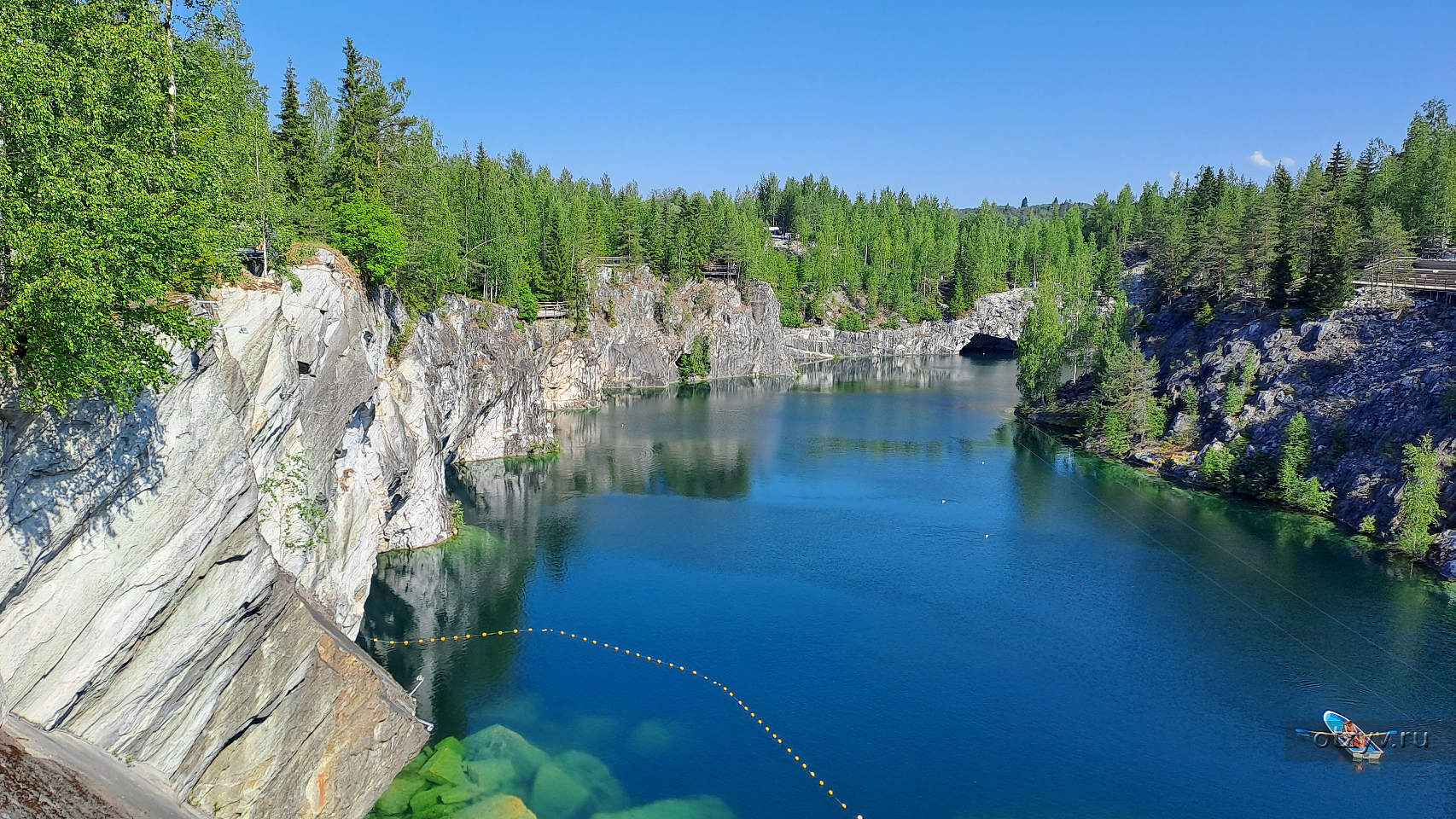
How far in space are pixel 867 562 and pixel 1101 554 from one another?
15179 mm

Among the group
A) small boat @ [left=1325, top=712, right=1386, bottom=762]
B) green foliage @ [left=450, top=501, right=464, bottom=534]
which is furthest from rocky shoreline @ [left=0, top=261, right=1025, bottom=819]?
small boat @ [left=1325, top=712, right=1386, bottom=762]

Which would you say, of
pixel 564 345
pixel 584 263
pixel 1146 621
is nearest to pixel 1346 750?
pixel 1146 621

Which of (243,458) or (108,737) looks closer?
(108,737)

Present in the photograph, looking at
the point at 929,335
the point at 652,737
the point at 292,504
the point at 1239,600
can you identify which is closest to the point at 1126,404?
the point at 1239,600

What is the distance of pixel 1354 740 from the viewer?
33.5 metres

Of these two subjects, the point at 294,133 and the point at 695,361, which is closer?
the point at 294,133

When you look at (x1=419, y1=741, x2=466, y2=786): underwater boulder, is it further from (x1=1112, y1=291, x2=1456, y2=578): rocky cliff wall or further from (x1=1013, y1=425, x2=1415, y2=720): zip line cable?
(x1=1112, y1=291, x2=1456, y2=578): rocky cliff wall

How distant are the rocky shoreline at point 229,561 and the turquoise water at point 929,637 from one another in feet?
23.5

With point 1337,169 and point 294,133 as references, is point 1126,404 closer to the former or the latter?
point 1337,169

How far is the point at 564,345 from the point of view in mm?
103438

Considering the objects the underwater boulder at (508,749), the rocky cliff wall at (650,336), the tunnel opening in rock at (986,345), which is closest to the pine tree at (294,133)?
the underwater boulder at (508,749)

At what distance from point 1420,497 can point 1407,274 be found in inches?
1216

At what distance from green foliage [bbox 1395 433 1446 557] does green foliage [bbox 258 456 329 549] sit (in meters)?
59.1

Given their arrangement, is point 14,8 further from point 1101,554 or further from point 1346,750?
point 1101,554
